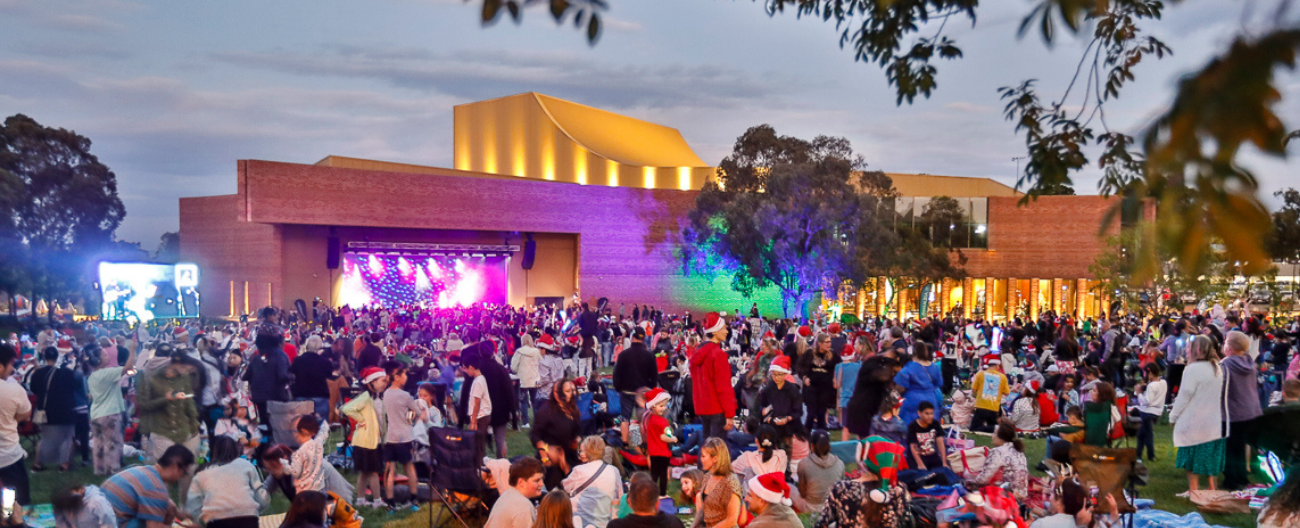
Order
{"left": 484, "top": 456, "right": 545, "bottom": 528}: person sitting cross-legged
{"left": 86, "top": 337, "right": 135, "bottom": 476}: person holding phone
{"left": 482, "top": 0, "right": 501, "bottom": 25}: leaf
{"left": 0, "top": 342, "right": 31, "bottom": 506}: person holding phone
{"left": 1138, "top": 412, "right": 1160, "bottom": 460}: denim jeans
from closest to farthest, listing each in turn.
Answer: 1. {"left": 482, "top": 0, "right": 501, "bottom": 25}: leaf
2. {"left": 484, "top": 456, "right": 545, "bottom": 528}: person sitting cross-legged
3. {"left": 0, "top": 342, "right": 31, "bottom": 506}: person holding phone
4. {"left": 86, "top": 337, "right": 135, "bottom": 476}: person holding phone
5. {"left": 1138, "top": 412, "right": 1160, "bottom": 460}: denim jeans

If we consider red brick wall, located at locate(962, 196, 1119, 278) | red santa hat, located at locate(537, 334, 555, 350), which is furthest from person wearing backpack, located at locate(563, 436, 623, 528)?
red brick wall, located at locate(962, 196, 1119, 278)

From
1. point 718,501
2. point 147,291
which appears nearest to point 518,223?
point 147,291

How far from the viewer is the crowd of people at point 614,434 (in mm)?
5496

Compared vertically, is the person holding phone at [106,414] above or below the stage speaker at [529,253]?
below

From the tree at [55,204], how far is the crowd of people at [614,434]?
96.8ft

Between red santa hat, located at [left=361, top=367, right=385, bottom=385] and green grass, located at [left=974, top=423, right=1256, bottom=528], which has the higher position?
red santa hat, located at [left=361, top=367, right=385, bottom=385]

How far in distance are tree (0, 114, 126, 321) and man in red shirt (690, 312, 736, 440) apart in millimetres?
36475

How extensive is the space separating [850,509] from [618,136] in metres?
46.9

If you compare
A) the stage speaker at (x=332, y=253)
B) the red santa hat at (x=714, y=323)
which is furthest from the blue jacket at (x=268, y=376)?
the stage speaker at (x=332, y=253)

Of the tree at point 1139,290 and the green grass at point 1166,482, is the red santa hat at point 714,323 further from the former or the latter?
the tree at point 1139,290

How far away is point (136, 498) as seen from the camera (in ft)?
17.8

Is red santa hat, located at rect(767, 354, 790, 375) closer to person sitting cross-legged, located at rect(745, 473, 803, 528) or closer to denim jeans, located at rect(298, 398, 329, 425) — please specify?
person sitting cross-legged, located at rect(745, 473, 803, 528)

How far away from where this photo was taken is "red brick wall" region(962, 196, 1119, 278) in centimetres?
3944

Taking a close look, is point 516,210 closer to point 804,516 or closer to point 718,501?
point 804,516
